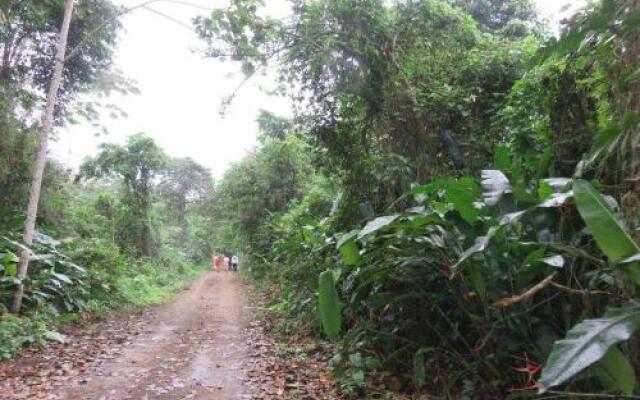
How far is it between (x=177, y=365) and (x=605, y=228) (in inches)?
190

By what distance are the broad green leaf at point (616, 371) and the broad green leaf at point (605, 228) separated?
379 mm

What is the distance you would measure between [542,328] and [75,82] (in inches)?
494

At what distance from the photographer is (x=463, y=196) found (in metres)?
3.37

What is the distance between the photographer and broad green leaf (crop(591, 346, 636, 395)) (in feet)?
7.29

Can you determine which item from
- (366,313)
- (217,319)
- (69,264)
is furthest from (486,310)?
(69,264)

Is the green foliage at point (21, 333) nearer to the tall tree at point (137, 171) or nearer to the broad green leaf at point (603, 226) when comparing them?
the broad green leaf at point (603, 226)

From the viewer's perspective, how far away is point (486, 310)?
3.42 m

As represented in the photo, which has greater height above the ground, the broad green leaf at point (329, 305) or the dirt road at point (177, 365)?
the broad green leaf at point (329, 305)

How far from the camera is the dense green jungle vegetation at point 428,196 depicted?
2955 millimetres

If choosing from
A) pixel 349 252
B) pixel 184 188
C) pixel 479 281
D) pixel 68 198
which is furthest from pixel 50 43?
pixel 184 188

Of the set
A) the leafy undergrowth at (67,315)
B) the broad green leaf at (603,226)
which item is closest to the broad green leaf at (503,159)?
the broad green leaf at (603,226)

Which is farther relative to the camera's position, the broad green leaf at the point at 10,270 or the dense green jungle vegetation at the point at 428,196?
the broad green leaf at the point at 10,270

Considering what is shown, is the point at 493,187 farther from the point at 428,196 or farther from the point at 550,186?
the point at 428,196

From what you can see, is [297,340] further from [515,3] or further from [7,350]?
[515,3]
